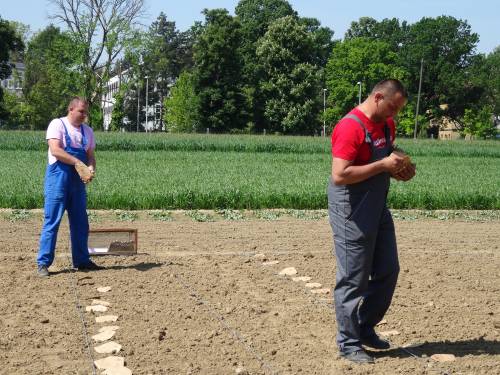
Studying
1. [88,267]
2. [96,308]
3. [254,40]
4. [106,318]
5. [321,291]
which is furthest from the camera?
[254,40]

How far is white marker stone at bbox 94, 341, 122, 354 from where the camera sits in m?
5.96

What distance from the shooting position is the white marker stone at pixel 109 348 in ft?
19.6

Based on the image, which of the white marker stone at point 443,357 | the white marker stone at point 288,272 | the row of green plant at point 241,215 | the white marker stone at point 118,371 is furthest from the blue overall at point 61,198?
the row of green plant at point 241,215

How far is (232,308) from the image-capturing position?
7.39 meters

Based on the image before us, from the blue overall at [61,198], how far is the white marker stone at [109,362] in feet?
10.4

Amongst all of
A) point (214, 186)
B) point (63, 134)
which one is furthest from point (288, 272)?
point (214, 186)

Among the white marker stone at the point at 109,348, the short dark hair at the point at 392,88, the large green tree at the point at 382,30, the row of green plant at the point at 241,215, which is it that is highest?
the large green tree at the point at 382,30

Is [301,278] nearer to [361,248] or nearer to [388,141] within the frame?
[361,248]

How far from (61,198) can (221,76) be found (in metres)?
70.5

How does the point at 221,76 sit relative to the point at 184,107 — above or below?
above

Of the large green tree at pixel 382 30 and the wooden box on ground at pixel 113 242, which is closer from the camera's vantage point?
the wooden box on ground at pixel 113 242

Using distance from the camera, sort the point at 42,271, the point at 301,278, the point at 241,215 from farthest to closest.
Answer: the point at 241,215 → the point at 301,278 → the point at 42,271

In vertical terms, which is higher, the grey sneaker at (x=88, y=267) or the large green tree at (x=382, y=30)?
the large green tree at (x=382, y=30)

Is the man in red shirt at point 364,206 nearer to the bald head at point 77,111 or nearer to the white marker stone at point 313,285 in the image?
the white marker stone at point 313,285
